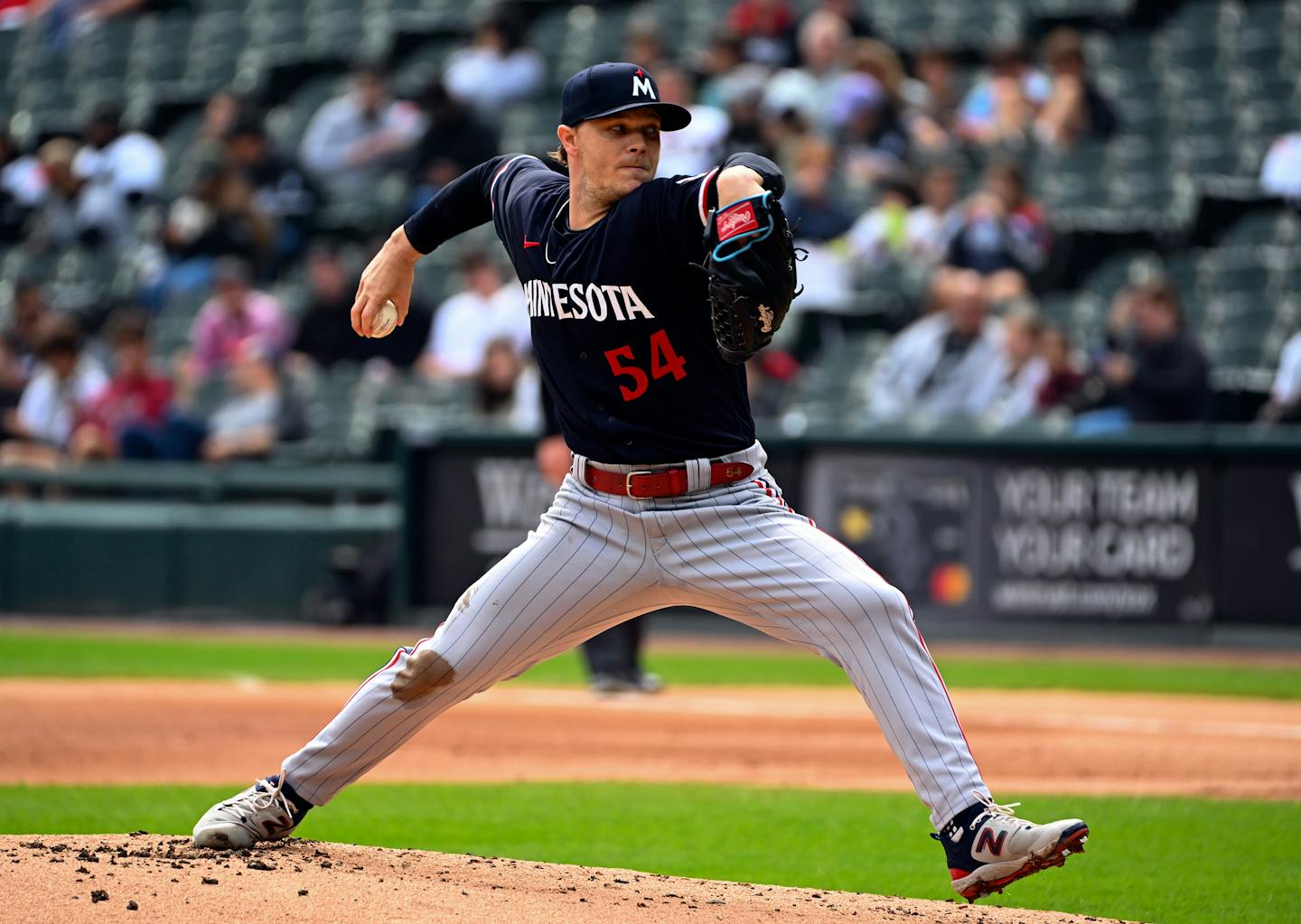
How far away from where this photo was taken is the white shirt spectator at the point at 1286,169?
12500 mm

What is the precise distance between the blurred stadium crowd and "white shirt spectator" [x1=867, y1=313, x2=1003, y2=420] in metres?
0.02

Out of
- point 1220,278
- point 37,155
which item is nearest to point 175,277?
point 37,155

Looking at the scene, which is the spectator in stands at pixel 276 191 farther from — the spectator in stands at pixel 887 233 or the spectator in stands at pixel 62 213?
Answer: the spectator in stands at pixel 887 233

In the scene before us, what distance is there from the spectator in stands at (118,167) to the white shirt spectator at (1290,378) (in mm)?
11024

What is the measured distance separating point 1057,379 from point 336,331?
5.83 meters

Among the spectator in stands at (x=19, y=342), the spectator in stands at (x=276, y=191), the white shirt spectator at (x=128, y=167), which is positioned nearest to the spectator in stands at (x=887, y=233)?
the spectator in stands at (x=276, y=191)

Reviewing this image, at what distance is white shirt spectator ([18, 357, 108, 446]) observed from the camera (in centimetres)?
1381

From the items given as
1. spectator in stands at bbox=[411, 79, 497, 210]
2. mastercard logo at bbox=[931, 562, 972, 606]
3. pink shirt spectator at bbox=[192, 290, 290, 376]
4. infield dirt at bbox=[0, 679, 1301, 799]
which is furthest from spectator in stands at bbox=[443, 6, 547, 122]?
infield dirt at bbox=[0, 679, 1301, 799]

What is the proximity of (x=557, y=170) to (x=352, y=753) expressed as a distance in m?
1.54

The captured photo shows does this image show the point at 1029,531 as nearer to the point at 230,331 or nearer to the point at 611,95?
the point at 230,331

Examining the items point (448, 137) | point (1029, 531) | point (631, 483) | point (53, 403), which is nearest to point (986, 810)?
point (631, 483)

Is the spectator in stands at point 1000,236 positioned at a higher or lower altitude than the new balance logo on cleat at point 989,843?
higher

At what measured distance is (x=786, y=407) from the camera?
1239 centimetres

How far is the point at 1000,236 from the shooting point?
12531 mm
